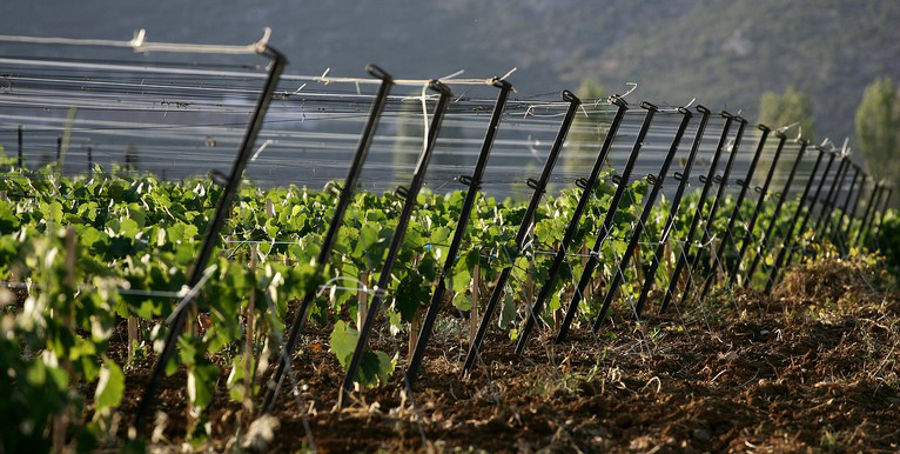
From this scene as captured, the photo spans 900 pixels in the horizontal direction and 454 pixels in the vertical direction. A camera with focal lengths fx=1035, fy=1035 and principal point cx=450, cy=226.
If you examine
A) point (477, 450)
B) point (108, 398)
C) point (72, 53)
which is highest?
point (72, 53)

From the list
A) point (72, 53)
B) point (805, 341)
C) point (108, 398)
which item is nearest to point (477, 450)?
point (108, 398)

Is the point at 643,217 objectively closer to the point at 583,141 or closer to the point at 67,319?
the point at 67,319

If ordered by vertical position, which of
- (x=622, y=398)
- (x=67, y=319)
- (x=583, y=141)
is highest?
(x=583, y=141)

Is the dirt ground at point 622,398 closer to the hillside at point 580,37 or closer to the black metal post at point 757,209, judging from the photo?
the black metal post at point 757,209

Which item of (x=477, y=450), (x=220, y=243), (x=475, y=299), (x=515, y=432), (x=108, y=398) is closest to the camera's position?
(x=108, y=398)

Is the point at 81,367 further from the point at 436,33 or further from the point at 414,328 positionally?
the point at 436,33

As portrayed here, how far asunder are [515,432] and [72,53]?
69.6 metres

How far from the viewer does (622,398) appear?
203 inches

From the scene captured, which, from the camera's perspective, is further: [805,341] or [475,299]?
[805,341]

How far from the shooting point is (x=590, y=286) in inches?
315

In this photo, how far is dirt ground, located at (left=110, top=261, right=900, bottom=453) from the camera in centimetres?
413

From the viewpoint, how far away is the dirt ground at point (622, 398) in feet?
13.6

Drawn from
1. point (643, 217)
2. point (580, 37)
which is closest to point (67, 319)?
point (643, 217)

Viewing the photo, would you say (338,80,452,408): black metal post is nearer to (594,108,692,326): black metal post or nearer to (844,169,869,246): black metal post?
(594,108,692,326): black metal post
